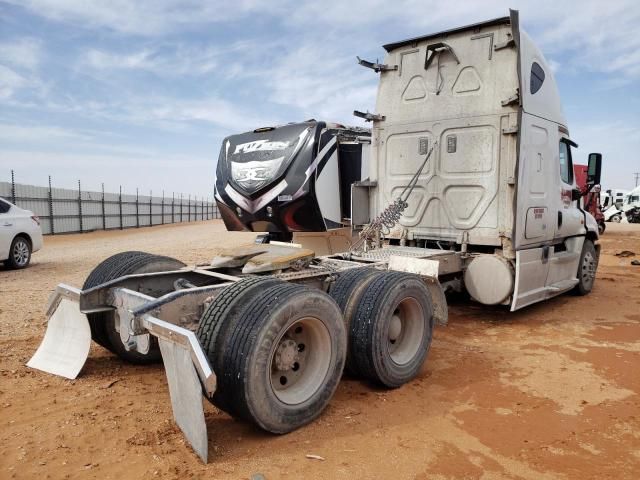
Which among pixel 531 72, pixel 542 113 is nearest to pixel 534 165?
pixel 542 113

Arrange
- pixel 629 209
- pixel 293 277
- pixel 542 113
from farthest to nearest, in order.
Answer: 1. pixel 629 209
2. pixel 542 113
3. pixel 293 277

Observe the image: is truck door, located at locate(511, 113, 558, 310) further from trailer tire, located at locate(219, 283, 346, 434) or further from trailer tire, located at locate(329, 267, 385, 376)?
trailer tire, located at locate(219, 283, 346, 434)

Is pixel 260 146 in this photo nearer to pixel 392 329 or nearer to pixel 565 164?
pixel 565 164

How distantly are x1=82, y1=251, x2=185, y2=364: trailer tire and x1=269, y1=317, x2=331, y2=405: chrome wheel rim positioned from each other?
1462 millimetres

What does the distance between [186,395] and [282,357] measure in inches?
27.8

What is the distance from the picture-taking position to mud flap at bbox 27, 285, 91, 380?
13.6 ft

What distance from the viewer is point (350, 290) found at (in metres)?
4.12

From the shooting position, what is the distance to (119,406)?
3.68 m

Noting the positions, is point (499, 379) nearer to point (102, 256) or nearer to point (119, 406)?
point (119, 406)

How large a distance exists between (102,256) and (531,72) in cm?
1177

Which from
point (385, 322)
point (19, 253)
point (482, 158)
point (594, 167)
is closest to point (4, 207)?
point (19, 253)

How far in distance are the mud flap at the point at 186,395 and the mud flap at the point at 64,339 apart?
4.88ft

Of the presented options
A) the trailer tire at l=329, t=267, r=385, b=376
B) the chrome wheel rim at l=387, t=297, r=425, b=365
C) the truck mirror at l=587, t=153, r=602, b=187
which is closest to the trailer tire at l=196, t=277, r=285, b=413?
the trailer tire at l=329, t=267, r=385, b=376

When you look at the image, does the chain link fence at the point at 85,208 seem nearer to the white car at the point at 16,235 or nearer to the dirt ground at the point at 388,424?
the white car at the point at 16,235
